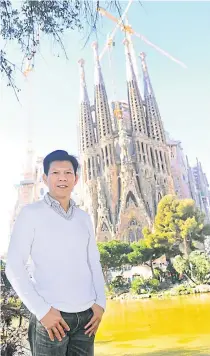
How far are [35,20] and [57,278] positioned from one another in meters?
1.28

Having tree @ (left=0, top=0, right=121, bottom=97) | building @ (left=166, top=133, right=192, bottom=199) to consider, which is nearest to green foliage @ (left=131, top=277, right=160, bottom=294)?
building @ (left=166, top=133, right=192, bottom=199)

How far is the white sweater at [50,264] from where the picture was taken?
68 centimetres

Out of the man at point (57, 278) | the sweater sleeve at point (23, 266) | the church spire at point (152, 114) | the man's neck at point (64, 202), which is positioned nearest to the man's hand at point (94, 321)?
the man at point (57, 278)

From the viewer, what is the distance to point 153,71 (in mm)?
2885

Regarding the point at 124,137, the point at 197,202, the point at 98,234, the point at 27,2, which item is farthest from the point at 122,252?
→ the point at 27,2

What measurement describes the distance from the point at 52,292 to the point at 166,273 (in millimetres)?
2169

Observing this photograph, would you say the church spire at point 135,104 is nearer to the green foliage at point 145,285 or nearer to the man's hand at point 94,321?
the green foliage at point 145,285

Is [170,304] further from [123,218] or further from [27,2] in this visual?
[27,2]

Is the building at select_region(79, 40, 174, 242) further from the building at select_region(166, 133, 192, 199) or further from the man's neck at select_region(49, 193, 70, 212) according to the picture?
the man's neck at select_region(49, 193, 70, 212)

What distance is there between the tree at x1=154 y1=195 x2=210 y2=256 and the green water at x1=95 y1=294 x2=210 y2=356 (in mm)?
480

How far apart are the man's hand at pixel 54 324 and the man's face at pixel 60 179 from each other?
27cm

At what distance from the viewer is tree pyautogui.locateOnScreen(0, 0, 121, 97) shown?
4.86ft

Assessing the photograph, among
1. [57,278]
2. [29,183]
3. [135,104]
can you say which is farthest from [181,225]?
[57,278]

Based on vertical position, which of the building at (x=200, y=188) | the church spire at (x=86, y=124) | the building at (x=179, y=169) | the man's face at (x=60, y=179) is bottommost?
the man's face at (x=60, y=179)
